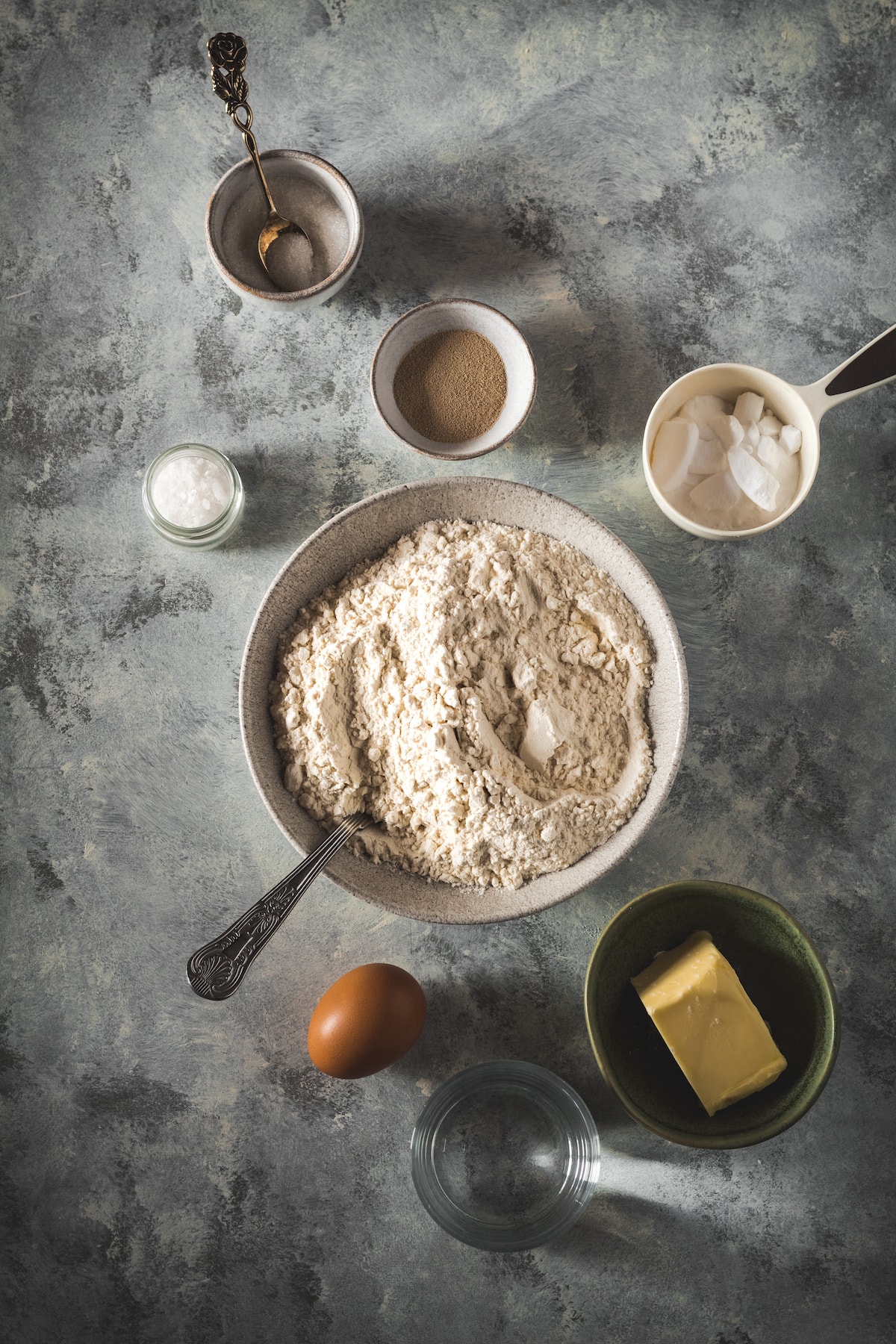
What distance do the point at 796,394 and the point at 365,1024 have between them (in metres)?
1.37

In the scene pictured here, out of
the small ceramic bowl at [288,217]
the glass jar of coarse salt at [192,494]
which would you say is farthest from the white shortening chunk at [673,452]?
the glass jar of coarse salt at [192,494]

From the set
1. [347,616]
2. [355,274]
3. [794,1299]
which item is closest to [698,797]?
[347,616]

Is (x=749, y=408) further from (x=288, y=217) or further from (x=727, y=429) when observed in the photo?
(x=288, y=217)

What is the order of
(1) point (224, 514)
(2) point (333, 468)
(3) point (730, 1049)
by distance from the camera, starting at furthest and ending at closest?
1. (2) point (333, 468)
2. (1) point (224, 514)
3. (3) point (730, 1049)

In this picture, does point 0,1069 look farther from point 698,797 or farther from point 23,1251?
point 698,797

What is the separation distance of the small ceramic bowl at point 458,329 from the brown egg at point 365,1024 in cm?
97

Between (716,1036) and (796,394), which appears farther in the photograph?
(796,394)

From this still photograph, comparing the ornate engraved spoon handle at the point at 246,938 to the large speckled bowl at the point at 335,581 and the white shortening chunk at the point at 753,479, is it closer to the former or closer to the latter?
the large speckled bowl at the point at 335,581

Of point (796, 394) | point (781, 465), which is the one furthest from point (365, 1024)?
point (796, 394)

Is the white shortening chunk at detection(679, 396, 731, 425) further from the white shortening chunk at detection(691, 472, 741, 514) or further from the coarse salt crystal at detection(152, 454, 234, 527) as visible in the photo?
the coarse salt crystal at detection(152, 454, 234, 527)

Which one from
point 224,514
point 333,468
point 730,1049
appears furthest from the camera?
point 333,468

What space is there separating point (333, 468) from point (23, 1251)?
1628 mm

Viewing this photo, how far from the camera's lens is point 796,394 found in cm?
158

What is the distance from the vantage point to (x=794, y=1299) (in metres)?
1.62
